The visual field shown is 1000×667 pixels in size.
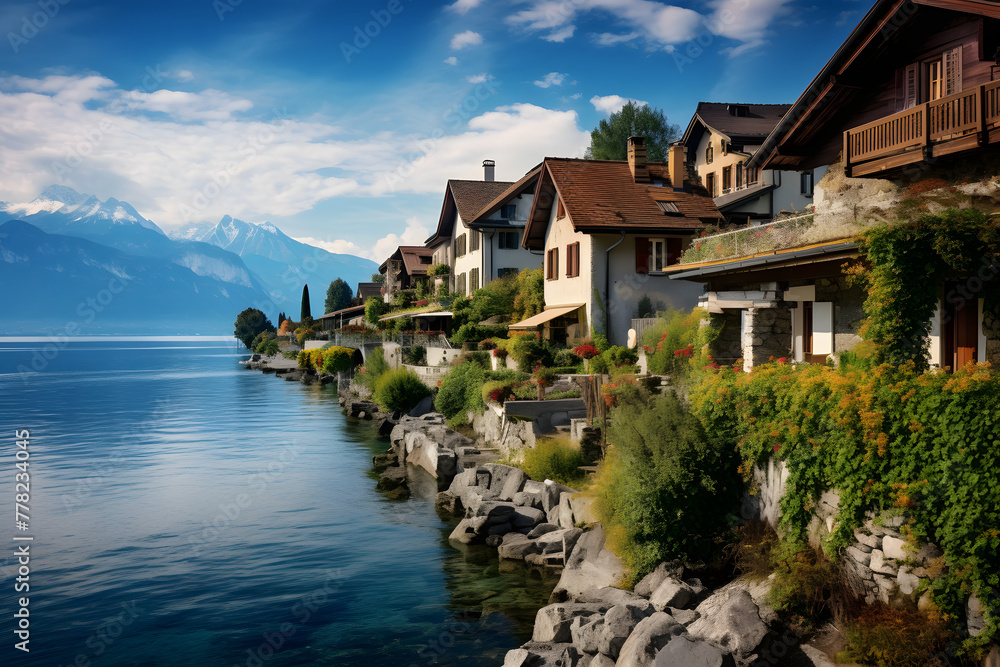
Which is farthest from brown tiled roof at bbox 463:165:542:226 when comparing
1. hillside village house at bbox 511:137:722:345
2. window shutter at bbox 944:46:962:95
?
window shutter at bbox 944:46:962:95

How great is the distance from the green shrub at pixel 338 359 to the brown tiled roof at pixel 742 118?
111ft

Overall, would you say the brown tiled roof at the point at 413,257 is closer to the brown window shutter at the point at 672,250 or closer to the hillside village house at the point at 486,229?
the hillside village house at the point at 486,229

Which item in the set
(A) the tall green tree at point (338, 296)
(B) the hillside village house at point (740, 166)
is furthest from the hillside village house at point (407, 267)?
(A) the tall green tree at point (338, 296)

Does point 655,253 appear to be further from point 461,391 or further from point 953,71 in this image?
point 953,71

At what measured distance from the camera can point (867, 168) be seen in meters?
15.5

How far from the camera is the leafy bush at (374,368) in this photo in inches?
1836

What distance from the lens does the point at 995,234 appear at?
11383 millimetres

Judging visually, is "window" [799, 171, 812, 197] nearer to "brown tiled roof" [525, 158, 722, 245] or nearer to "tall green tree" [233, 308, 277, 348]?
"brown tiled roof" [525, 158, 722, 245]

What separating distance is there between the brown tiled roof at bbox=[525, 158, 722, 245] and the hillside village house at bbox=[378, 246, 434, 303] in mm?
33550

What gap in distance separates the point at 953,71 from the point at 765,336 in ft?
23.2

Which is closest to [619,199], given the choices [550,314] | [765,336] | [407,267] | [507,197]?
[550,314]

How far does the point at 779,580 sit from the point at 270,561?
12091 mm

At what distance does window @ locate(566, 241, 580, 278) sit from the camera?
31.5 m

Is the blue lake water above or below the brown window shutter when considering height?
below
